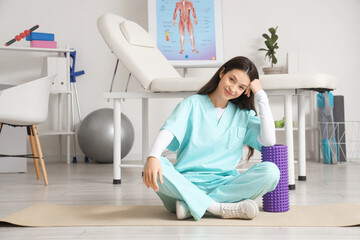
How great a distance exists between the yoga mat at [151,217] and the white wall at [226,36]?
Result: 250 cm

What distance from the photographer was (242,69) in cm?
171

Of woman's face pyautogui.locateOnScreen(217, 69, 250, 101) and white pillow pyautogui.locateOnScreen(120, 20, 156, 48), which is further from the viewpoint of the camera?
white pillow pyautogui.locateOnScreen(120, 20, 156, 48)

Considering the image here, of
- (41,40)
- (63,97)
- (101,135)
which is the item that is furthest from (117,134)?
(63,97)

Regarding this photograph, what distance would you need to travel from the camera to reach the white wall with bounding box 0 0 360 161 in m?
4.27

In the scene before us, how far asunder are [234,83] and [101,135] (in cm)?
232

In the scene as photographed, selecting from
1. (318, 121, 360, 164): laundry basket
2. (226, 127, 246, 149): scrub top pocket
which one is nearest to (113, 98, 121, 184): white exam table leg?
(226, 127, 246, 149): scrub top pocket

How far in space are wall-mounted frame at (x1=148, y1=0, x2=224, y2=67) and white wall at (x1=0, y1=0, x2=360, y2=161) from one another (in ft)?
1.04

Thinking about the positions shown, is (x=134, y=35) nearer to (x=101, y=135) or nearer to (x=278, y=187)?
(x=101, y=135)

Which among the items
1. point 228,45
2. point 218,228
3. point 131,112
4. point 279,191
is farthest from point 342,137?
point 218,228

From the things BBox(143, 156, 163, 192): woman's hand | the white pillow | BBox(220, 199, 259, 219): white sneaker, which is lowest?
BBox(220, 199, 259, 219): white sneaker

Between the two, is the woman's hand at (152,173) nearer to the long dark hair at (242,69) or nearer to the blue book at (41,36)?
the long dark hair at (242,69)

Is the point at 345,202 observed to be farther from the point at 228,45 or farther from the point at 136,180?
the point at 228,45

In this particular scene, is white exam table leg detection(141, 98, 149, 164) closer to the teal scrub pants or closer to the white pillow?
the white pillow

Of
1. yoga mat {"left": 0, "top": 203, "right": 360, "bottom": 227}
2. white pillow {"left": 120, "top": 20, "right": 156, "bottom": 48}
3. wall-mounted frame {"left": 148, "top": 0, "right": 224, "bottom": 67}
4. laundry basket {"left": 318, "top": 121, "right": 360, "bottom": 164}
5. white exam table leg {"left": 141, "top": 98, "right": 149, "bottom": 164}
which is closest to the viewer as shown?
yoga mat {"left": 0, "top": 203, "right": 360, "bottom": 227}
